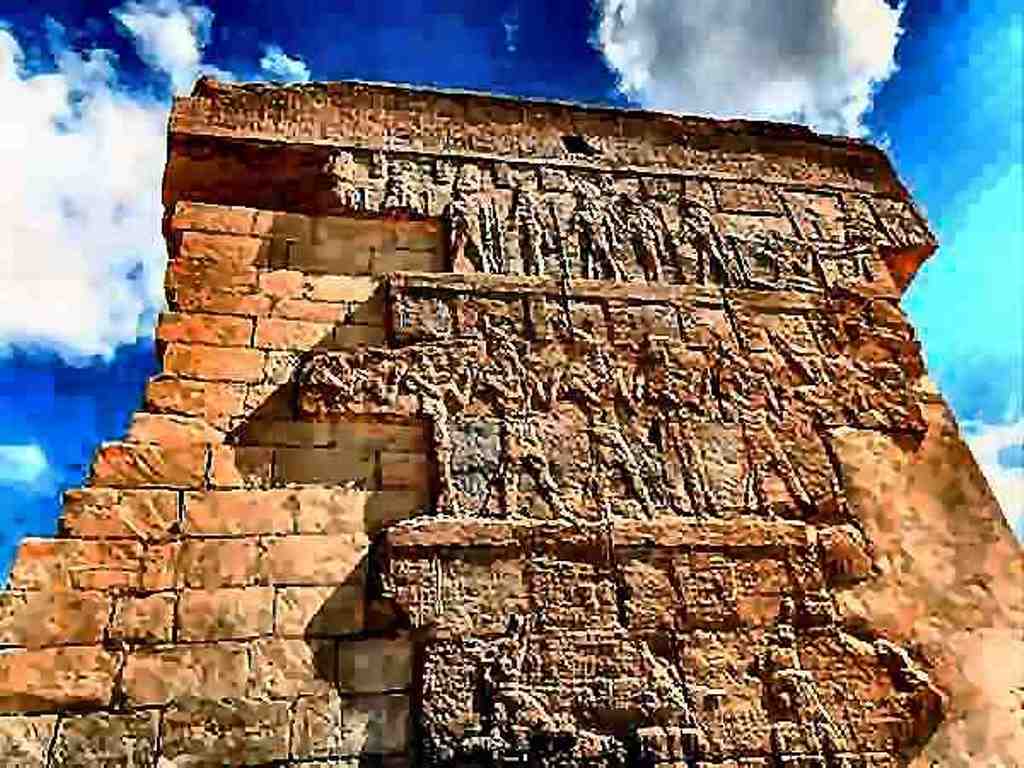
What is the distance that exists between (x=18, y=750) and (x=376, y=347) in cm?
203

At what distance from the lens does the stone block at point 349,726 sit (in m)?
3.01

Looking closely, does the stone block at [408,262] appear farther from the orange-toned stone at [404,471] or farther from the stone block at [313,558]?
the stone block at [313,558]

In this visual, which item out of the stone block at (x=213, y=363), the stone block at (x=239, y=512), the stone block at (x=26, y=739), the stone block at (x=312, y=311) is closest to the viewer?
the stone block at (x=26, y=739)

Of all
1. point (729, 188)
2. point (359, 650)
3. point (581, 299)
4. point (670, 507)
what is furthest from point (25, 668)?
point (729, 188)

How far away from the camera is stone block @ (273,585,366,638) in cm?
322

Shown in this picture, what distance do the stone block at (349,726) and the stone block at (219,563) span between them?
20.4 inches

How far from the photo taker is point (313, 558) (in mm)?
3377

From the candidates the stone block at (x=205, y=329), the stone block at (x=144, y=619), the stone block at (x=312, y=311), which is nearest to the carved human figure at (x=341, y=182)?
the stone block at (x=312, y=311)

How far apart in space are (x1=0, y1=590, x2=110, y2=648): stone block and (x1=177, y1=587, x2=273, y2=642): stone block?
0.90 feet

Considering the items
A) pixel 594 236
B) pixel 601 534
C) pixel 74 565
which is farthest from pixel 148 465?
pixel 594 236

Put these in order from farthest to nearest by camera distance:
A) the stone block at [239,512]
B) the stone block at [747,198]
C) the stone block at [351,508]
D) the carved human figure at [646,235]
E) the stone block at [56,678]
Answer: the stone block at [747,198] < the carved human figure at [646,235] < the stone block at [351,508] < the stone block at [239,512] < the stone block at [56,678]

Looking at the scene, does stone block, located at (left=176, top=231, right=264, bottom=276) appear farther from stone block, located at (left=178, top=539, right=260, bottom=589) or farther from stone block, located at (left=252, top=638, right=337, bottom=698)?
stone block, located at (left=252, top=638, right=337, bottom=698)

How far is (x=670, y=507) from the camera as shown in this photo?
3.74 metres

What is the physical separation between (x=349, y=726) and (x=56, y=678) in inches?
39.1
